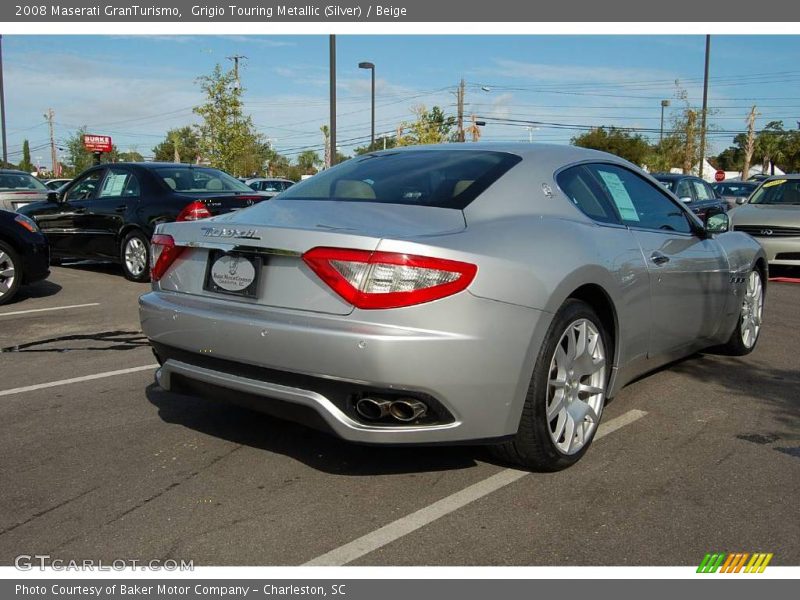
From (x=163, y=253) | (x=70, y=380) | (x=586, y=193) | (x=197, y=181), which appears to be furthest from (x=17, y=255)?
(x=586, y=193)

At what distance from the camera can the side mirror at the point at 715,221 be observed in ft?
17.4

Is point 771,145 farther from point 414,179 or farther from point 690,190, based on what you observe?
point 414,179

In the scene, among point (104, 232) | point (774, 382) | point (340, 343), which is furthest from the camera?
point (104, 232)

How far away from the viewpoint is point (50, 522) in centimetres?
313

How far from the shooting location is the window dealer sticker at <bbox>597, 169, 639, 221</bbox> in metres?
4.41

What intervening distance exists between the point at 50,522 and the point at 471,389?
5.85 feet

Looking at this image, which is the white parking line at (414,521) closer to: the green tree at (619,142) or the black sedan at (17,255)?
the black sedan at (17,255)

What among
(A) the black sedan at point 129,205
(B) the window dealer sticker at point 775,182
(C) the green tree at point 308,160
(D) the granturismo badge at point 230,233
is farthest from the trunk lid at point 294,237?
(C) the green tree at point 308,160

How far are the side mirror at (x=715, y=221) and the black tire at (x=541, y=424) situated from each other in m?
2.06

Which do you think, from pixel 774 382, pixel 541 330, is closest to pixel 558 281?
pixel 541 330

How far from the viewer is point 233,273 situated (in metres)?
3.50

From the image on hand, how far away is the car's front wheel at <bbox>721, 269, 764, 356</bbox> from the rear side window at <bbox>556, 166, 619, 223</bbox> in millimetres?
2070

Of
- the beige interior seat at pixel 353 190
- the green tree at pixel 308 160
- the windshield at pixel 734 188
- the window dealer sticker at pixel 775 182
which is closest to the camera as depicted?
the beige interior seat at pixel 353 190
